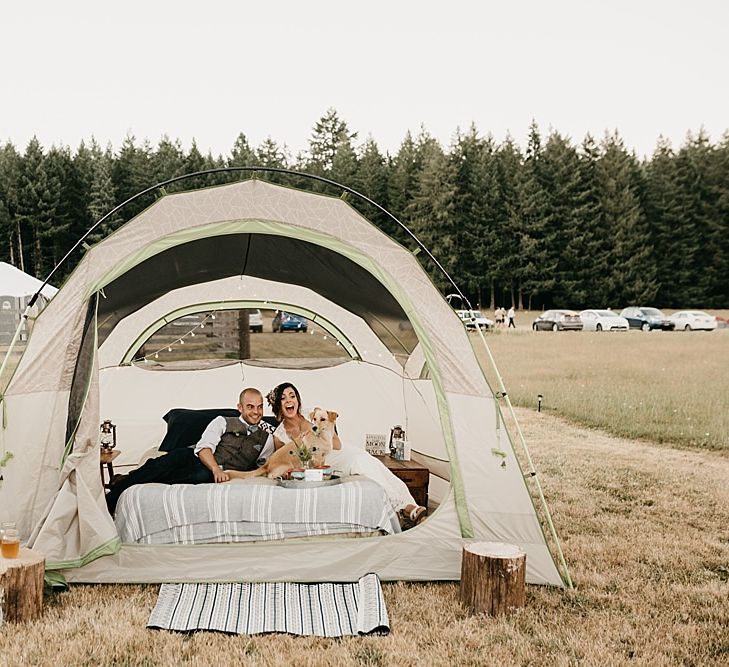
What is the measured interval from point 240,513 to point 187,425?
264cm

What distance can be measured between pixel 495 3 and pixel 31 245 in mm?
31572

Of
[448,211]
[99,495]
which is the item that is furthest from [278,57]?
[448,211]

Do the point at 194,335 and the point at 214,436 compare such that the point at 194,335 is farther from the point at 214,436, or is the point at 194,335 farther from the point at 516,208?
the point at 516,208

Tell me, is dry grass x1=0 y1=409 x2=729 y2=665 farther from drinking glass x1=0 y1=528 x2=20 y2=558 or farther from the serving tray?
the serving tray

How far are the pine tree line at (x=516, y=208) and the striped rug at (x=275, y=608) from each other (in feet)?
110

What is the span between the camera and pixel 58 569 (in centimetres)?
402

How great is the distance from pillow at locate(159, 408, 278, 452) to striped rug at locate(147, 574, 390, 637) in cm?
249

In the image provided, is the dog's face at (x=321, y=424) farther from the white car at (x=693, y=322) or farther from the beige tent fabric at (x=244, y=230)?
the white car at (x=693, y=322)

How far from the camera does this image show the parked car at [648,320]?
99.2 ft

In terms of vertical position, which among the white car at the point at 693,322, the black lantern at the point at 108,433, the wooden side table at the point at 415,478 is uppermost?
the white car at the point at 693,322

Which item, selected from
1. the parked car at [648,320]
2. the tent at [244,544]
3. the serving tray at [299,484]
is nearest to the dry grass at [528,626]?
the tent at [244,544]

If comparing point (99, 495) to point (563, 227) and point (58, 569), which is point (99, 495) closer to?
point (58, 569)

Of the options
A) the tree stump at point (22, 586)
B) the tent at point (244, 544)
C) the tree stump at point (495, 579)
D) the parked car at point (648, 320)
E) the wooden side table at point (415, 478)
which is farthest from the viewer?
the parked car at point (648, 320)

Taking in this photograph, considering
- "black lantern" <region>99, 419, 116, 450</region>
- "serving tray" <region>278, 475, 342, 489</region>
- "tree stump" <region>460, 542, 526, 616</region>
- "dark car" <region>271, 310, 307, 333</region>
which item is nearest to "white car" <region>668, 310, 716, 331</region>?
"dark car" <region>271, 310, 307, 333</region>
